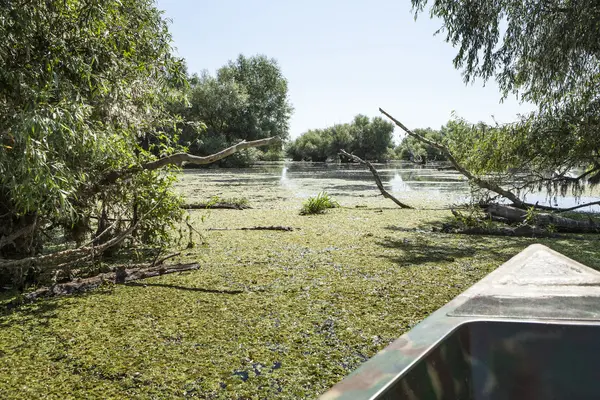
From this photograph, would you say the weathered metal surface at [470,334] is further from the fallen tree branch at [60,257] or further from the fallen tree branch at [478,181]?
the fallen tree branch at [478,181]

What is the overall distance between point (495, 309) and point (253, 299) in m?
1.89

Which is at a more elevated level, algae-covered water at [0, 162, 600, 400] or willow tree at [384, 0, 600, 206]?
willow tree at [384, 0, 600, 206]

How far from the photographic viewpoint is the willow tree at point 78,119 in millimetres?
2453

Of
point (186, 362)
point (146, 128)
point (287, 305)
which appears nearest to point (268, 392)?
point (186, 362)

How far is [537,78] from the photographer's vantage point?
19.7 feet

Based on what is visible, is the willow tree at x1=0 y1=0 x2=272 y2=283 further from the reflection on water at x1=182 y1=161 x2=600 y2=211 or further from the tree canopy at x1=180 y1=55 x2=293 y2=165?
the tree canopy at x1=180 y1=55 x2=293 y2=165

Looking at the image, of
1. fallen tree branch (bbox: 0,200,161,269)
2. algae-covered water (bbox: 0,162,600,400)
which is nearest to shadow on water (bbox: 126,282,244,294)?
algae-covered water (bbox: 0,162,600,400)

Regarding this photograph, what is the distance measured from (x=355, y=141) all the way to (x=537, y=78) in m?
37.8

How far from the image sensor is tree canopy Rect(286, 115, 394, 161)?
43312mm

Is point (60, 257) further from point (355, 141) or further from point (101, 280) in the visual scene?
point (355, 141)

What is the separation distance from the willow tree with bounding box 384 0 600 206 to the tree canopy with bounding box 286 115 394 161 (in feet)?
114

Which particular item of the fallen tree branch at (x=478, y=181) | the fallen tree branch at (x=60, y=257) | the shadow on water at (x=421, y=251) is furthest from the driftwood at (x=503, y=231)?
the fallen tree branch at (x=60, y=257)

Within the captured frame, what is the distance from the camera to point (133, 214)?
3771 mm

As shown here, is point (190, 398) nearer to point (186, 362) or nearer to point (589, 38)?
point (186, 362)
